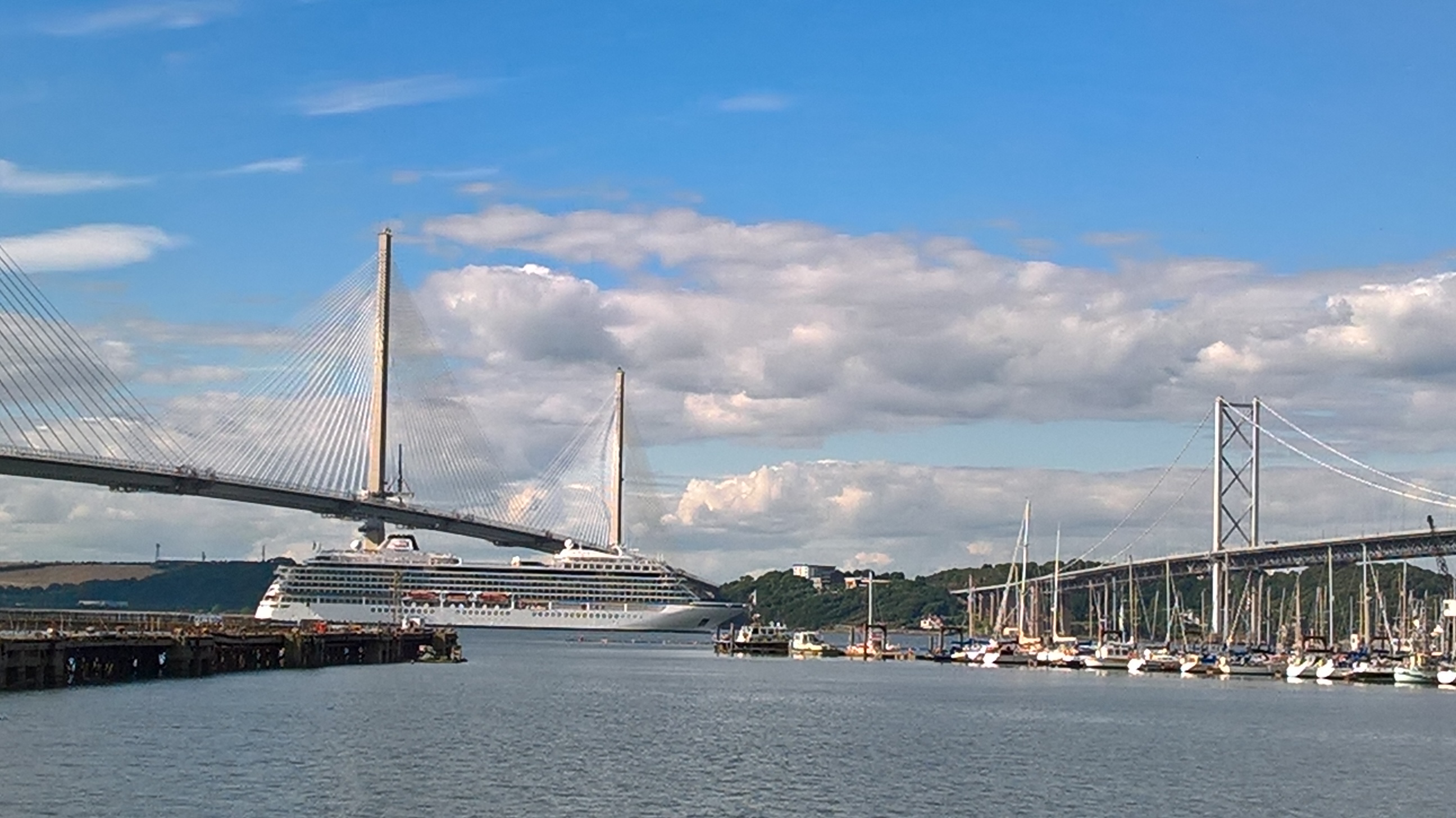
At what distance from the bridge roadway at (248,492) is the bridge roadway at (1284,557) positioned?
34.7 m

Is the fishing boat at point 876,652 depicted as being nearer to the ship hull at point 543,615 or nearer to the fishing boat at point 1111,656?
the fishing boat at point 1111,656

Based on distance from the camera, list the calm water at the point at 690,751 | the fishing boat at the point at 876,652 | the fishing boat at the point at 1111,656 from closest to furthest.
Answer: the calm water at the point at 690,751, the fishing boat at the point at 1111,656, the fishing boat at the point at 876,652

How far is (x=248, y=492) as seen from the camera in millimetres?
101938

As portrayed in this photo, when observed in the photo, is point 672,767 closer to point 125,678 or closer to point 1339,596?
point 125,678

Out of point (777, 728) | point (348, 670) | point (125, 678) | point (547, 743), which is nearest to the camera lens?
point (547, 743)

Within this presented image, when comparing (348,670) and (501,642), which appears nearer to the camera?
(348,670)

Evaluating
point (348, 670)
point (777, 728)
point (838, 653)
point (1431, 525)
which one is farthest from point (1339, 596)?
point (777, 728)

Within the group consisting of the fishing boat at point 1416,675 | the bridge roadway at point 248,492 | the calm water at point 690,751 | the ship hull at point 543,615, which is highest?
the bridge roadway at point 248,492

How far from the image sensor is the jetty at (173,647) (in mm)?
50469

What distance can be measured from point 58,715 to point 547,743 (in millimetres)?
10281

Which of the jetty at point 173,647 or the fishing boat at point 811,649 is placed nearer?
the jetty at point 173,647

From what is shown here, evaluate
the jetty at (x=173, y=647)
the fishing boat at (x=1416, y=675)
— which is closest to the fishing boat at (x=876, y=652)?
the jetty at (x=173, y=647)

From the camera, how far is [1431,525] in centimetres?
9975

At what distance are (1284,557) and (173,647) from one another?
69416 millimetres
